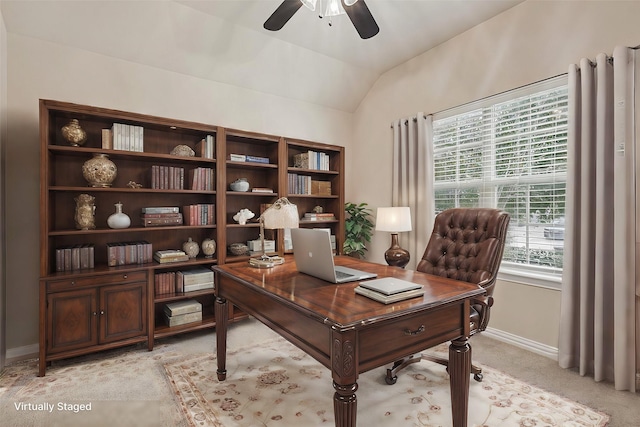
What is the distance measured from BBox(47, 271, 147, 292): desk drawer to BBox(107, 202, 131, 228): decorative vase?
1.36ft

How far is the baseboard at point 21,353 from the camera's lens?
2.47m

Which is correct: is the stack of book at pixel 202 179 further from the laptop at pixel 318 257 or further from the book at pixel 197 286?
the laptop at pixel 318 257

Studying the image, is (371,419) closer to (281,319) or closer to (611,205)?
(281,319)

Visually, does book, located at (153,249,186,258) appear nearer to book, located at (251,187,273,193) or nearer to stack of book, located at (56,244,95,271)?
stack of book, located at (56,244,95,271)

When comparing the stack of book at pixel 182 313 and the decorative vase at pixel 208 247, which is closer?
the stack of book at pixel 182 313

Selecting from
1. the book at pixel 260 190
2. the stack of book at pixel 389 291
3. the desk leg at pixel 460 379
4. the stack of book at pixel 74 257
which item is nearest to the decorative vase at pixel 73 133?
the stack of book at pixel 74 257

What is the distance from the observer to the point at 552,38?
8.21ft

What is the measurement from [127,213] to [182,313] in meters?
1.06

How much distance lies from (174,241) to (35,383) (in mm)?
1425

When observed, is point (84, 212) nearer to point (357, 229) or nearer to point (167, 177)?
point (167, 177)

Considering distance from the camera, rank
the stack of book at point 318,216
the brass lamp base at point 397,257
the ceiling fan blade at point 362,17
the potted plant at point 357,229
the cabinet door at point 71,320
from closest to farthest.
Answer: the ceiling fan blade at point 362,17 → the cabinet door at point 71,320 → the brass lamp base at point 397,257 → the stack of book at point 318,216 → the potted plant at point 357,229

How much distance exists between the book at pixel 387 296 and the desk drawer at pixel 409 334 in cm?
8

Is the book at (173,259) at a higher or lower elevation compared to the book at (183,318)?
higher

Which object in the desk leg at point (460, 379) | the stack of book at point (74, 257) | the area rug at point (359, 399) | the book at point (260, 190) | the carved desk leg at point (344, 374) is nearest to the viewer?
the carved desk leg at point (344, 374)
